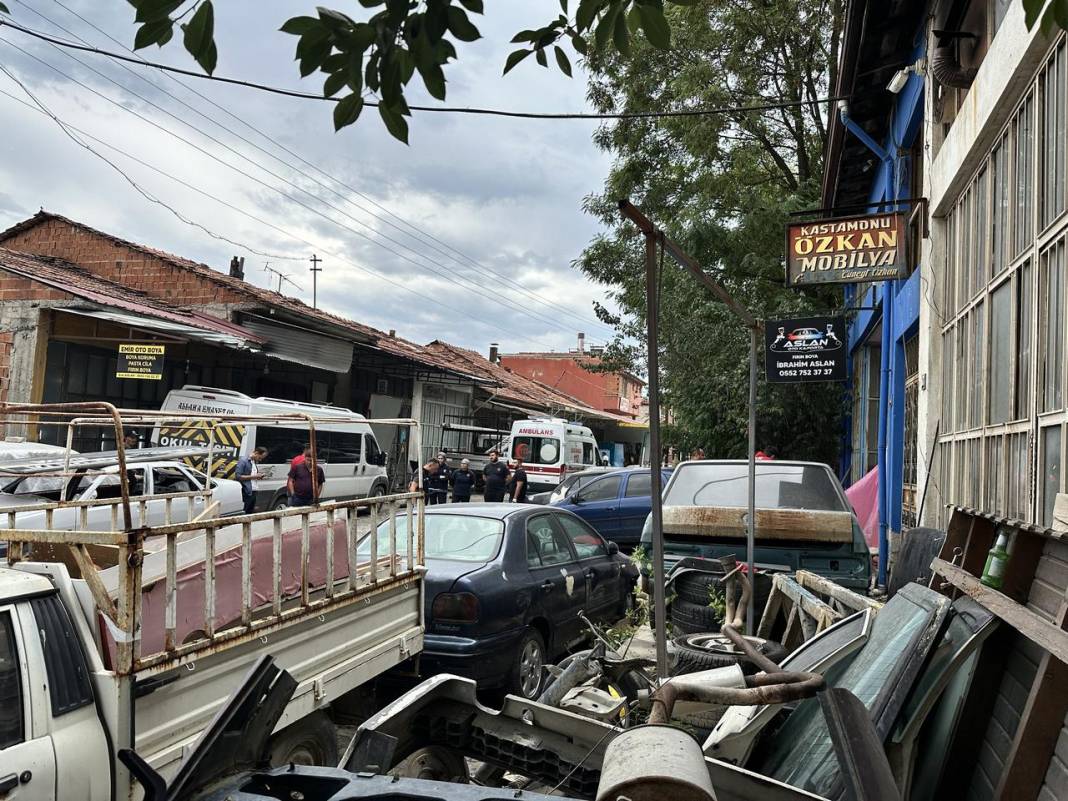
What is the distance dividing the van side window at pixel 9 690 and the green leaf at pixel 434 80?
2419 mm

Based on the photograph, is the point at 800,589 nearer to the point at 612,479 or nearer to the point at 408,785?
the point at 408,785

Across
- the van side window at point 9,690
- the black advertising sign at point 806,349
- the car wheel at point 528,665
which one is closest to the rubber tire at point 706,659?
the car wheel at point 528,665

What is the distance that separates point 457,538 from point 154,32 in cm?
502

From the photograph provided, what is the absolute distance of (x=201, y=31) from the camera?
2.17m

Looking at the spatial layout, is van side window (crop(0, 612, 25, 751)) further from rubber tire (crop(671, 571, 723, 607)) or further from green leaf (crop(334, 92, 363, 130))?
rubber tire (crop(671, 571, 723, 607))

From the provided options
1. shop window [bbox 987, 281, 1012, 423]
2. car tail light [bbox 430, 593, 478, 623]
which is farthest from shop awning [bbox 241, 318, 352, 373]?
shop window [bbox 987, 281, 1012, 423]

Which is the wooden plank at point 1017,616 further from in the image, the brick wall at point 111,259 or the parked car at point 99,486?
the brick wall at point 111,259

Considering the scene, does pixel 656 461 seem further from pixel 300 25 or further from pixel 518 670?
pixel 518 670

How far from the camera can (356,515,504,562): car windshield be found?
6527mm

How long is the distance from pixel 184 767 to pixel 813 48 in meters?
19.9

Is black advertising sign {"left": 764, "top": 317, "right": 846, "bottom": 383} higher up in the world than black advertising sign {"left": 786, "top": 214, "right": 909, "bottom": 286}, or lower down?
lower down

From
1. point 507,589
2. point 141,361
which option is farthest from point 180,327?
point 507,589

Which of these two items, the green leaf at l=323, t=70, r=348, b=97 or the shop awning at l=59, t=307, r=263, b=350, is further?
the shop awning at l=59, t=307, r=263, b=350

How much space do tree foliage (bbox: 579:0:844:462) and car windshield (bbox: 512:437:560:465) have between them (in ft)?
14.4
